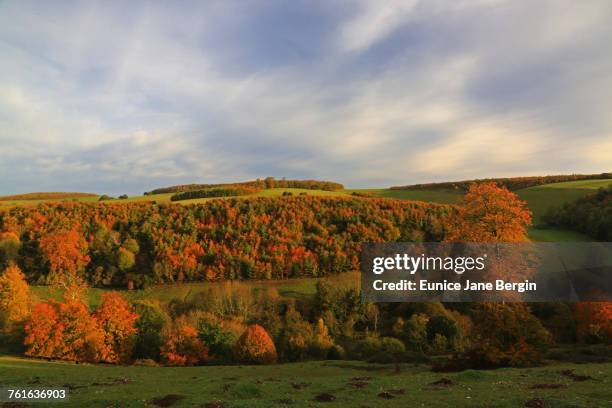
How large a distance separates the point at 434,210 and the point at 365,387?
112 metres

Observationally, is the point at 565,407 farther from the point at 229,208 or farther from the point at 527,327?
the point at 229,208

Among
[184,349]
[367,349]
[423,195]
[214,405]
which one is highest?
[423,195]

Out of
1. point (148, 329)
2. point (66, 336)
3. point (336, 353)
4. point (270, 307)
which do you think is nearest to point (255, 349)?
point (336, 353)

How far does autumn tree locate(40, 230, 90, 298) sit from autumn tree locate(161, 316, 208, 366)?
4879 centimetres

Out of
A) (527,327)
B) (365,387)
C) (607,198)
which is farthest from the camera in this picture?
(607,198)

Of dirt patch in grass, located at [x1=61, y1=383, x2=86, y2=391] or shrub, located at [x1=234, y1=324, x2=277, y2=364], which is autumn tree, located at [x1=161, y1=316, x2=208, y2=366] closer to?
shrub, located at [x1=234, y1=324, x2=277, y2=364]

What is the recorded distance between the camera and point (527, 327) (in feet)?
120

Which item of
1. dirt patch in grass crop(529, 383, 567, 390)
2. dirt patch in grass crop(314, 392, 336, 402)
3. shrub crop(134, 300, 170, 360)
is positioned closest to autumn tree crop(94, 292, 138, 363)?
shrub crop(134, 300, 170, 360)

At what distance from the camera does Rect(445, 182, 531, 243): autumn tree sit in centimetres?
4209

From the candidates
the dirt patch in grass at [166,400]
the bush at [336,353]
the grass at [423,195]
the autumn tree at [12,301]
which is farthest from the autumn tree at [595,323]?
the grass at [423,195]

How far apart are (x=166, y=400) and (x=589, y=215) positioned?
127 m

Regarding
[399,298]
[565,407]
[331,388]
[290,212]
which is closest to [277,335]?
[399,298]

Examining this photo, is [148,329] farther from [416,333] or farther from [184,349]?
[416,333]

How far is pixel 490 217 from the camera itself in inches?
1666
